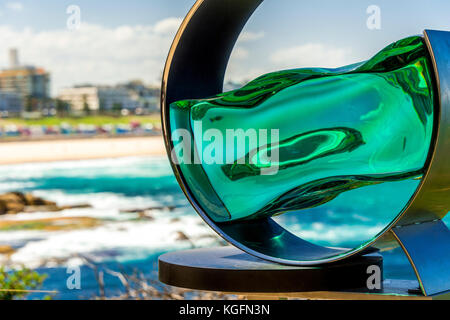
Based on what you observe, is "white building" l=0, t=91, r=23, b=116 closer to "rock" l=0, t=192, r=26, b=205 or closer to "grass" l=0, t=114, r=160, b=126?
"grass" l=0, t=114, r=160, b=126

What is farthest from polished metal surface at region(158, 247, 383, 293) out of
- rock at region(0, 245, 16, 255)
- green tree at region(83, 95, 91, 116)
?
green tree at region(83, 95, 91, 116)

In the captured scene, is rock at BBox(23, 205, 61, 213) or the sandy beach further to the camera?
the sandy beach

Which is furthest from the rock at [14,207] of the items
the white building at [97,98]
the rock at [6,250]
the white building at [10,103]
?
the white building at [10,103]

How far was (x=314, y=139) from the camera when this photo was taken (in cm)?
311

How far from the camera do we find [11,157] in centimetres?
2241

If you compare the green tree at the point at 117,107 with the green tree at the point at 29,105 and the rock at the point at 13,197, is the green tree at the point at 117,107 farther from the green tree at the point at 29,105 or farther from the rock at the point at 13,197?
the rock at the point at 13,197

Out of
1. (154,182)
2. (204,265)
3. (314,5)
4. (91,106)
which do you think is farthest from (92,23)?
(204,265)

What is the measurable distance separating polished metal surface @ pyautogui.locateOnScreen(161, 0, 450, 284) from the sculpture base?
0.06m

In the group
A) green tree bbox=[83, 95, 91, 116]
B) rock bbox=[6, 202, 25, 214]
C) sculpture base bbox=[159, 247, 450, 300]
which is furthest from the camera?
green tree bbox=[83, 95, 91, 116]

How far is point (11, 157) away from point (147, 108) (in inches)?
211

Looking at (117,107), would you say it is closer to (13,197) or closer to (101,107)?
(101,107)

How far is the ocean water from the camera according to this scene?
34.3 feet

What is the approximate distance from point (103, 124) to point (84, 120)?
723 mm
